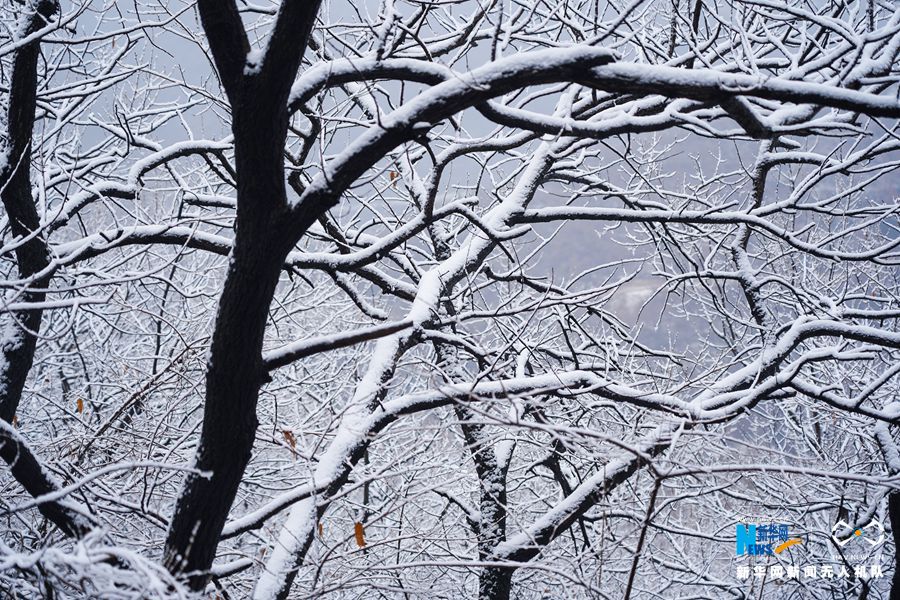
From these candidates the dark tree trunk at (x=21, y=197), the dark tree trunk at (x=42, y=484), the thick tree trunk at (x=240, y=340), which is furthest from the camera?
the dark tree trunk at (x=21, y=197)

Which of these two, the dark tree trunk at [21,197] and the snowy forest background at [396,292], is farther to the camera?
the dark tree trunk at [21,197]

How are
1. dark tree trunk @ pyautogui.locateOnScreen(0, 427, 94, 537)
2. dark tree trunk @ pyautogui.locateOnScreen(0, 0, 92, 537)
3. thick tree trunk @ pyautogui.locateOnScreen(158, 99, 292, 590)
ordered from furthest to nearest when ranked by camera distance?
dark tree trunk @ pyautogui.locateOnScreen(0, 0, 92, 537), dark tree trunk @ pyautogui.locateOnScreen(0, 427, 94, 537), thick tree trunk @ pyautogui.locateOnScreen(158, 99, 292, 590)

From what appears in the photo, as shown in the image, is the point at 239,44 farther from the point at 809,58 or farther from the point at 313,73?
the point at 809,58

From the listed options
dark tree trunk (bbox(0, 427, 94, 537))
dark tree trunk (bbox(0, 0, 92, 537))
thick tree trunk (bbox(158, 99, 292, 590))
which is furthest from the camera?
dark tree trunk (bbox(0, 0, 92, 537))

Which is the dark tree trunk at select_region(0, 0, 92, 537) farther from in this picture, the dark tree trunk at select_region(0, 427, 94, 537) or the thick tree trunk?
the thick tree trunk

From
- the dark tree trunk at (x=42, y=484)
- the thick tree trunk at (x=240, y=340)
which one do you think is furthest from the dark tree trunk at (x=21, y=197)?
the thick tree trunk at (x=240, y=340)

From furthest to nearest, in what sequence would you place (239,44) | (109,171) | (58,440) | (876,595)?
(876,595), (109,171), (58,440), (239,44)

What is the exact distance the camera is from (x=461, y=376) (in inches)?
215

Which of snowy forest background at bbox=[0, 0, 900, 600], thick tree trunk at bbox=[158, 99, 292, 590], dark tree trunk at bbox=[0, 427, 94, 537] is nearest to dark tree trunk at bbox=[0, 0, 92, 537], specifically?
snowy forest background at bbox=[0, 0, 900, 600]

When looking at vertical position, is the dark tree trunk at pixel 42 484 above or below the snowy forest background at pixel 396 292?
below

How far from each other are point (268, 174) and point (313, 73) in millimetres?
533

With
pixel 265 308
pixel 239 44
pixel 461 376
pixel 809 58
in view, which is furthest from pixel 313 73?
pixel 809 58

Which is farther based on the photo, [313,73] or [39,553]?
[313,73]

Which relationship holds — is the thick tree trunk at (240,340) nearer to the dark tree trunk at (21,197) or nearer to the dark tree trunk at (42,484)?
the dark tree trunk at (42,484)
